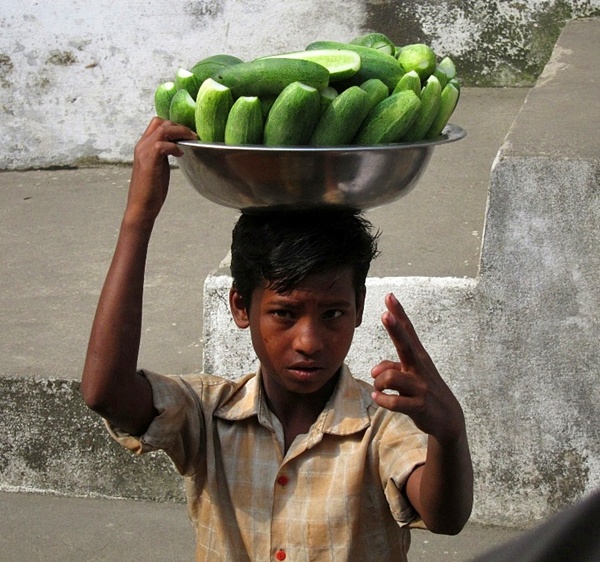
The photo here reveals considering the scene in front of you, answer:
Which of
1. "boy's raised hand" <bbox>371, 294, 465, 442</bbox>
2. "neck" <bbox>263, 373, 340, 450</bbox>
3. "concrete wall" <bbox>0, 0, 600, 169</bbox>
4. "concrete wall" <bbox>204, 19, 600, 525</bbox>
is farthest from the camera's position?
"concrete wall" <bbox>0, 0, 600, 169</bbox>

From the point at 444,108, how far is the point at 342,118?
0.76 feet

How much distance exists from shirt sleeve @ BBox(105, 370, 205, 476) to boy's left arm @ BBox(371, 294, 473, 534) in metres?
0.46

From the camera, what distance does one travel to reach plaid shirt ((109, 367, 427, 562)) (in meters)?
1.86

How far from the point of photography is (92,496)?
146 inches

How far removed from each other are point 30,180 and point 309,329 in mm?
4402

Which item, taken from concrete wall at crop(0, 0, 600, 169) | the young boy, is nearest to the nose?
the young boy

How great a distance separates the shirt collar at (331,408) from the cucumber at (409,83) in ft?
1.81

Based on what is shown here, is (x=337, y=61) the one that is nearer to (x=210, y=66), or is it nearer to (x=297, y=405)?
(x=210, y=66)

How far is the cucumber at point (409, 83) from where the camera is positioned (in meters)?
1.72

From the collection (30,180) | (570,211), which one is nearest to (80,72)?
A: (30,180)

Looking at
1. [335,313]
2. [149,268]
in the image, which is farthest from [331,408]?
[149,268]

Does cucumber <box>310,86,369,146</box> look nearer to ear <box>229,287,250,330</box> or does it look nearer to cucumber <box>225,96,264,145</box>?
cucumber <box>225,96,264,145</box>

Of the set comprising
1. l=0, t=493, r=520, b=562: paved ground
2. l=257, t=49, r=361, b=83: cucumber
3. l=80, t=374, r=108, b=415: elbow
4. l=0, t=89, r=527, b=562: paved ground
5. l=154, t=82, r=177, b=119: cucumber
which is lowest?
l=0, t=493, r=520, b=562: paved ground

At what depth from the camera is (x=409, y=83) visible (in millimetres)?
1719
